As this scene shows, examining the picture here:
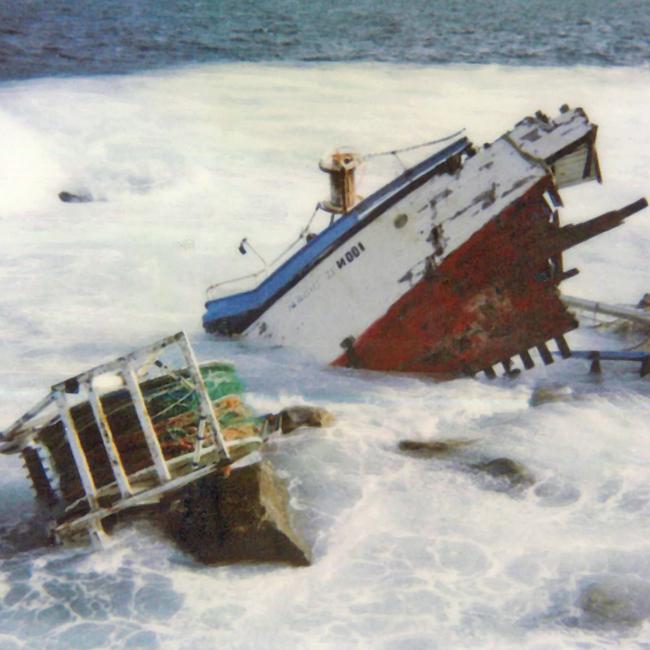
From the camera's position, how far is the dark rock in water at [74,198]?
19.2m

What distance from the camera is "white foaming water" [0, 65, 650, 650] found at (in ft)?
21.7

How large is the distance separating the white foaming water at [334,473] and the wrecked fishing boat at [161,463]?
253 mm

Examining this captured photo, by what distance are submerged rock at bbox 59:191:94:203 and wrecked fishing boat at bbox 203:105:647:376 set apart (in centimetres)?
1012

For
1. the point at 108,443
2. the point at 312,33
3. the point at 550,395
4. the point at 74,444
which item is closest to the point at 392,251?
the point at 550,395

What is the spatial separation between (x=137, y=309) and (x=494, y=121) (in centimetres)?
1592

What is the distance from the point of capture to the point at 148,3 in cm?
5206

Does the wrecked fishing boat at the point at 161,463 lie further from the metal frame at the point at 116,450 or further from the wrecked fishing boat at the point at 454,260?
the wrecked fishing boat at the point at 454,260

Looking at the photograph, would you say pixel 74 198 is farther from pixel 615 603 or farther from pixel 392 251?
pixel 615 603

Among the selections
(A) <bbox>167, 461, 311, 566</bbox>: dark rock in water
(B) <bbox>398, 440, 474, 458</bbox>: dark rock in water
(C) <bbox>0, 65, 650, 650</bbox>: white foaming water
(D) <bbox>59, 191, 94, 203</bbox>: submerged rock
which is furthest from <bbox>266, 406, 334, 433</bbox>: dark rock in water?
(D) <bbox>59, 191, 94, 203</bbox>: submerged rock

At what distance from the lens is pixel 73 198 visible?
19281mm

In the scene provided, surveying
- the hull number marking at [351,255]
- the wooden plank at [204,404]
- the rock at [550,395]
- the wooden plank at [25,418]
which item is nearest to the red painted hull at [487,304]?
the rock at [550,395]

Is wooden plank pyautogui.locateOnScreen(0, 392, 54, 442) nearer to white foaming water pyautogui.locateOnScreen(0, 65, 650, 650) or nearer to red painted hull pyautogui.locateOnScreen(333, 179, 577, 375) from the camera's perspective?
white foaming water pyautogui.locateOnScreen(0, 65, 650, 650)

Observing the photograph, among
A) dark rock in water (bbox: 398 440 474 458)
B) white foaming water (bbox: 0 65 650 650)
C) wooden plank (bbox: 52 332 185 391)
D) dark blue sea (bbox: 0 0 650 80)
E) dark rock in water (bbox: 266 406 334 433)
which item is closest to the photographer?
white foaming water (bbox: 0 65 650 650)

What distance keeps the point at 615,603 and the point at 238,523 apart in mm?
3092
